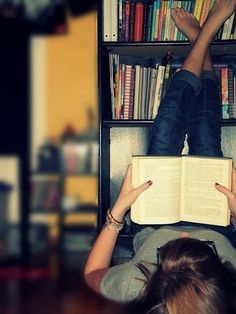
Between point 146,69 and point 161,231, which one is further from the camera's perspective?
point 146,69

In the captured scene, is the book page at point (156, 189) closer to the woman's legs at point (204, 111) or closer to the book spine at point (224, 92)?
the woman's legs at point (204, 111)

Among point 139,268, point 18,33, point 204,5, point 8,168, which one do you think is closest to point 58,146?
point 8,168

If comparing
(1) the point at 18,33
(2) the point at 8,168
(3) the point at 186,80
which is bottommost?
(2) the point at 8,168

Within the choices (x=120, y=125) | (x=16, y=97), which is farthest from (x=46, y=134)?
(x=120, y=125)

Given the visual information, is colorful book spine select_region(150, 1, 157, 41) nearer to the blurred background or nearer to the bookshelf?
the bookshelf

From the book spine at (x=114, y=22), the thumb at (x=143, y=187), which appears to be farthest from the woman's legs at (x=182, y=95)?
the book spine at (x=114, y=22)

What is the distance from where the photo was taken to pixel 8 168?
2867 mm

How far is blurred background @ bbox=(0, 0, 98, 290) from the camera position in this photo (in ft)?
9.28

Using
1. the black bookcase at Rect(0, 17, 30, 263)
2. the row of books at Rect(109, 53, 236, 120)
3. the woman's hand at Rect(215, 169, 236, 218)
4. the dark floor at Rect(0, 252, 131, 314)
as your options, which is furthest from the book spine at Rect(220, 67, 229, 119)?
the black bookcase at Rect(0, 17, 30, 263)

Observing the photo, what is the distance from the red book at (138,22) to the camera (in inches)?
66.5

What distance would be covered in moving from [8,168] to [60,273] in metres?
0.81

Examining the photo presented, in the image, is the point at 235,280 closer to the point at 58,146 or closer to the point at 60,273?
the point at 60,273

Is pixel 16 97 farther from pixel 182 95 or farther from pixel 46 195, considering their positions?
pixel 182 95

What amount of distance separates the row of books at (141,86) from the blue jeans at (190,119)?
16 centimetres
